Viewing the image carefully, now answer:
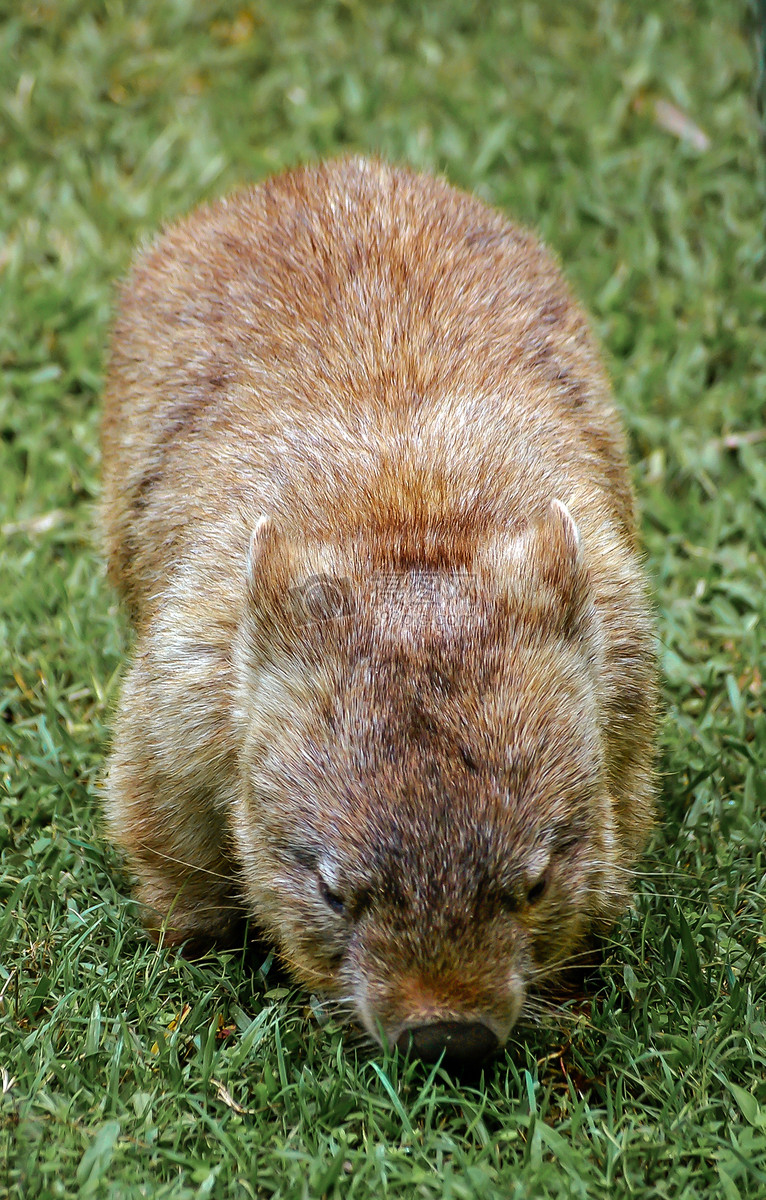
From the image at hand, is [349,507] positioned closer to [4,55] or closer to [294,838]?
[294,838]

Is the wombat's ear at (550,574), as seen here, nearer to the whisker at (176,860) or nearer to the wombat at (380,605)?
the wombat at (380,605)

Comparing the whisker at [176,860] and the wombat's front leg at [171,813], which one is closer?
the wombat's front leg at [171,813]

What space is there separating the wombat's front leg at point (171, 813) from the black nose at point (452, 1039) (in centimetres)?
96

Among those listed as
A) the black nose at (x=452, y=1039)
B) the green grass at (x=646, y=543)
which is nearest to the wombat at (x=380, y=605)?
the black nose at (x=452, y=1039)

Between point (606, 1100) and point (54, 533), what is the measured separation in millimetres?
3464

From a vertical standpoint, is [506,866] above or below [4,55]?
below

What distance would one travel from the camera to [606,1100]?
3828 mm

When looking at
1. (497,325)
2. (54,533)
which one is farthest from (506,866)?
(54,533)

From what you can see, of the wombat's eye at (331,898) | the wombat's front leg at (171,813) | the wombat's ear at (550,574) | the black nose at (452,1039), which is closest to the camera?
the black nose at (452,1039)

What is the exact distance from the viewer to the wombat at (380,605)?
3521mm

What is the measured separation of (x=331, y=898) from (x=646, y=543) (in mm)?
2951

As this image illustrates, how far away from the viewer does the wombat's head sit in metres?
3.47

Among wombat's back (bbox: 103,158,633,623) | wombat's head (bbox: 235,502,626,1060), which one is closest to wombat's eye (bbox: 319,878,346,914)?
wombat's head (bbox: 235,502,626,1060)

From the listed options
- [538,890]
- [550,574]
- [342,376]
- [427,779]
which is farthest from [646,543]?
[427,779]
